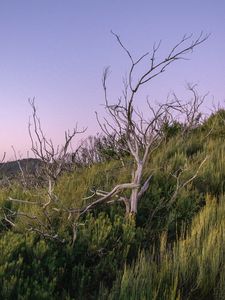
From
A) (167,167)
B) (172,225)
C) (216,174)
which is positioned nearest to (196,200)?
(172,225)

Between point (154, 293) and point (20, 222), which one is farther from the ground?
point (20, 222)

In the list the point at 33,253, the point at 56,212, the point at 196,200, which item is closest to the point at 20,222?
the point at 56,212

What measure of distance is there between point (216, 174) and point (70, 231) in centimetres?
311

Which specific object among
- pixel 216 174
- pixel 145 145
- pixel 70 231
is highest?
pixel 145 145

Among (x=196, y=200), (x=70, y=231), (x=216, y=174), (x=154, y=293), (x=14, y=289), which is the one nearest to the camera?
(x=154, y=293)

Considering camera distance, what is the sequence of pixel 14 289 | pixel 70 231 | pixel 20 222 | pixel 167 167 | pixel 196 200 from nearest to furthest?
pixel 14 289 < pixel 70 231 < pixel 20 222 < pixel 196 200 < pixel 167 167

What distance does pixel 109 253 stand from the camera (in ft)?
15.3

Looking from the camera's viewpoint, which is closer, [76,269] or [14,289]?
[14,289]

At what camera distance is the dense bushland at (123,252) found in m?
3.82

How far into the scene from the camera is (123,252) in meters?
4.73

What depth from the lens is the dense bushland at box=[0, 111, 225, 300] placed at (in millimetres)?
3818

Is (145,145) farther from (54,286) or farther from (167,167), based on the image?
(54,286)

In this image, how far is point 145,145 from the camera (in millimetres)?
6332

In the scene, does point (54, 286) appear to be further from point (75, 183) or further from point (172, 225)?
point (75, 183)
